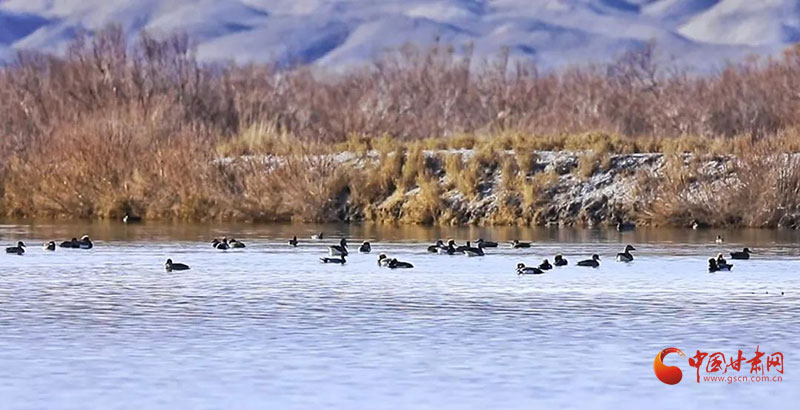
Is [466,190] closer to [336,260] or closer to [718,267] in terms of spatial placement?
[336,260]

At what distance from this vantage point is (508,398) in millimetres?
14328

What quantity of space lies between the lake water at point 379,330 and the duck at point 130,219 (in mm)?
12882

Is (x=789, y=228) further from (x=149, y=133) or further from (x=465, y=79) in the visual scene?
(x=465, y=79)

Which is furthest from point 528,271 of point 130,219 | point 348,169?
point 130,219

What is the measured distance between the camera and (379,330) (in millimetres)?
18391

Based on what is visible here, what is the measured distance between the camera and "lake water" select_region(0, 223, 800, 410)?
14547mm

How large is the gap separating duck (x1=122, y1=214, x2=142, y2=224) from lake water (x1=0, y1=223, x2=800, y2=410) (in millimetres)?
12882

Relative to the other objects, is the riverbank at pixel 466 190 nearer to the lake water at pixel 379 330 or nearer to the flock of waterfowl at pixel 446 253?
the flock of waterfowl at pixel 446 253

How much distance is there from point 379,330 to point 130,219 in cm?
2706

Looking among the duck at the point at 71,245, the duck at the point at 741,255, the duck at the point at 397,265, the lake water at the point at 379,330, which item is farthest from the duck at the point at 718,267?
the duck at the point at 71,245

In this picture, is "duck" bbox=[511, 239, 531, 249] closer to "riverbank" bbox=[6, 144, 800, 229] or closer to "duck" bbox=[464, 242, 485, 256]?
"duck" bbox=[464, 242, 485, 256]

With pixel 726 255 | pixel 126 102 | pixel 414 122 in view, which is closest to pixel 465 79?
pixel 414 122

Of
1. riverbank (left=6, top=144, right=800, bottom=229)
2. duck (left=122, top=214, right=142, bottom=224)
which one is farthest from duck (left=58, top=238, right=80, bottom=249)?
riverbank (left=6, top=144, right=800, bottom=229)

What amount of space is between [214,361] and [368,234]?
2144cm
